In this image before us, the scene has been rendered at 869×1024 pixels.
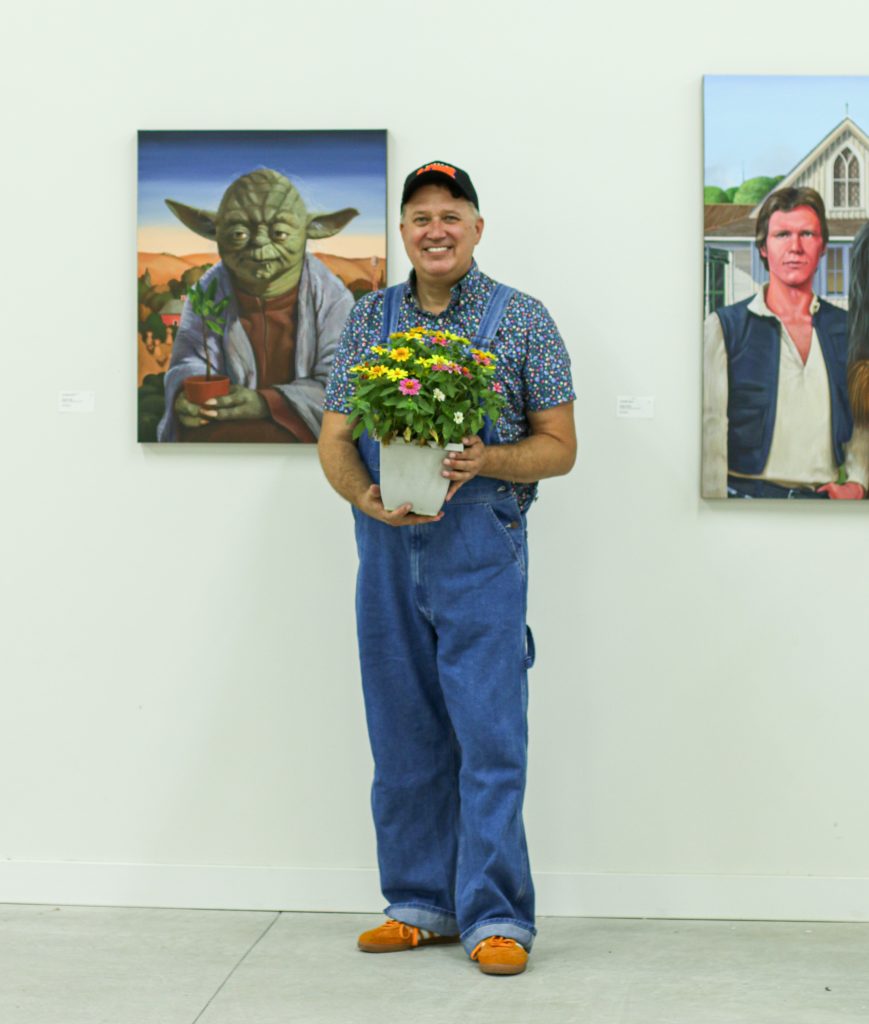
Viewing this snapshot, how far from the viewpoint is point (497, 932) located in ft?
8.82

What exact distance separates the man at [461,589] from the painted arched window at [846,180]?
2.69 ft

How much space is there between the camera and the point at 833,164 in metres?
3.02

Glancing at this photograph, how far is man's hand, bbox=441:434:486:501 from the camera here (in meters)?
2.53

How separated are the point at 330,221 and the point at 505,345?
0.63m

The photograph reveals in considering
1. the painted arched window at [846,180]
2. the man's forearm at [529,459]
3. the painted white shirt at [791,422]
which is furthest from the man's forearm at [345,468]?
the painted arched window at [846,180]

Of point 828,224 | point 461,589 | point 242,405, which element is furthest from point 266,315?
point 828,224

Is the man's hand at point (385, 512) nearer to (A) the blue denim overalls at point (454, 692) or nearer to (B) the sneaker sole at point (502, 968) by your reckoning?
(A) the blue denim overalls at point (454, 692)

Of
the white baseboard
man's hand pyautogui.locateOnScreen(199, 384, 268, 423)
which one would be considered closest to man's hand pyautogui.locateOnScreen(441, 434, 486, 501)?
man's hand pyautogui.locateOnScreen(199, 384, 268, 423)

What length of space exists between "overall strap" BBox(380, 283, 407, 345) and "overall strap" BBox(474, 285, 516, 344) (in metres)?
0.19

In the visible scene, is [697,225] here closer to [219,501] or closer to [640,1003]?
[219,501]

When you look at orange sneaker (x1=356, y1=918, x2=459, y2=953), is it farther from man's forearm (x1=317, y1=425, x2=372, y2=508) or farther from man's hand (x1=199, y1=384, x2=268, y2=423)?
man's hand (x1=199, y1=384, x2=268, y2=423)

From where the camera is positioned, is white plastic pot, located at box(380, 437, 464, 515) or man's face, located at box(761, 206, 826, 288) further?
man's face, located at box(761, 206, 826, 288)

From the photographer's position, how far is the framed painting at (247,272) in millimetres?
3068

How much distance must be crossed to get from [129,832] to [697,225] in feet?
6.58
